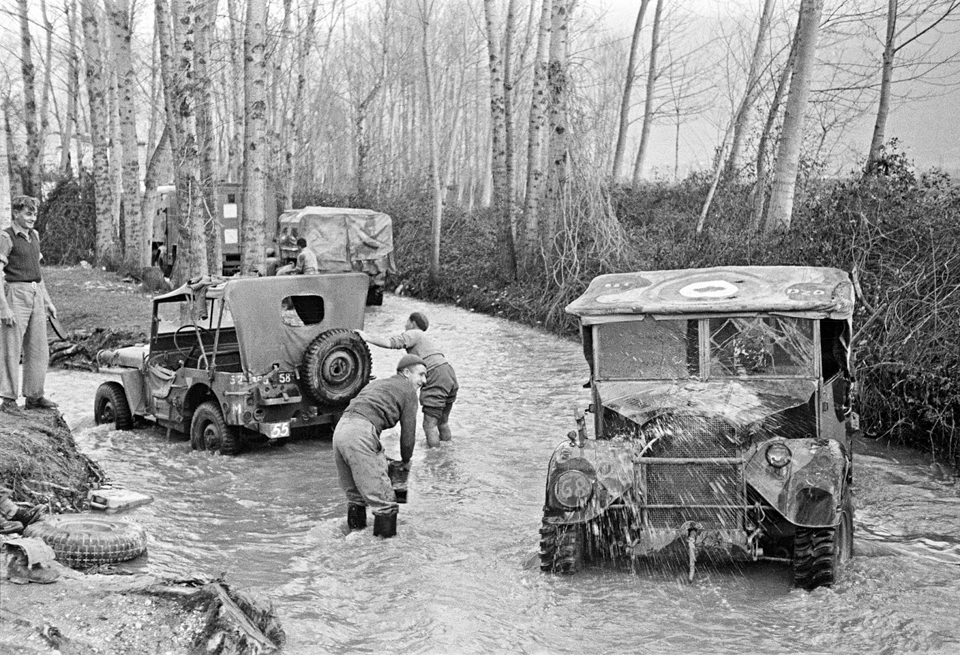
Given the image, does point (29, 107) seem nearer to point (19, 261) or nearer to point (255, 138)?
point (255, 138)

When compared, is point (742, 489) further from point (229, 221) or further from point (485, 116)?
point (485, 116)

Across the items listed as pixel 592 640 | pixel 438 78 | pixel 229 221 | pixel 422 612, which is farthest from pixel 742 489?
pixel 438 78

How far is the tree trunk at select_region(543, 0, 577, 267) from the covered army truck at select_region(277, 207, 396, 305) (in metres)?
4.58

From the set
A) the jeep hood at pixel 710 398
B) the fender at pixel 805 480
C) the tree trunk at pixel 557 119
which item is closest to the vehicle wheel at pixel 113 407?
the jeep hood at pixel 710 398

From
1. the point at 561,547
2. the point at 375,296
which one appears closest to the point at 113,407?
the point at 561,547

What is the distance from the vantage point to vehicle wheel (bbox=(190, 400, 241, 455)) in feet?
37.7

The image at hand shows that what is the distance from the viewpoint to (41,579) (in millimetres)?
5848

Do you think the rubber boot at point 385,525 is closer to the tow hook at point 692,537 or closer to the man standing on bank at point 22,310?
the tow hook at point 692,537

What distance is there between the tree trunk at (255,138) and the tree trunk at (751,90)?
31.7ft

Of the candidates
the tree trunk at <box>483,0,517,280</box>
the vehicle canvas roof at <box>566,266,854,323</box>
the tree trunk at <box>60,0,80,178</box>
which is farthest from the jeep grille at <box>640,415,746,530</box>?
the tree trunk at <box>60,0,80,178</box>

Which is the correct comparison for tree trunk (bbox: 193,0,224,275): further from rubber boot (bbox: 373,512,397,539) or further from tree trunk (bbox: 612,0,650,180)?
tree trunk (bbox: 612,0,650,180)

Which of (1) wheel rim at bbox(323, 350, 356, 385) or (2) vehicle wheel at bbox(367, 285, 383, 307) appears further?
(2) vehicle wheel at bbox(367, 285, 383, 307)

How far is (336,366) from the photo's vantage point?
38.2 feet

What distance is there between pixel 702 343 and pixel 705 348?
0.14ft
